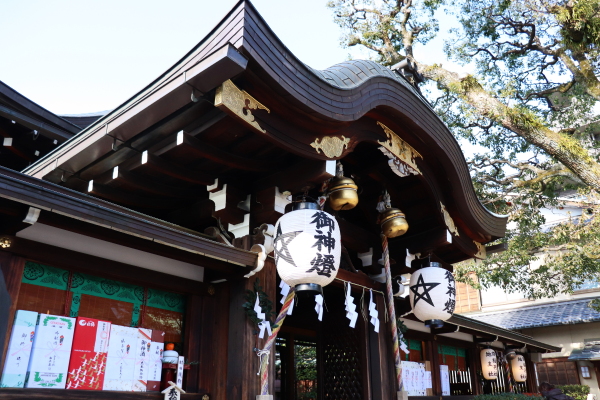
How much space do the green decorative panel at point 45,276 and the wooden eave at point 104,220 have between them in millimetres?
463

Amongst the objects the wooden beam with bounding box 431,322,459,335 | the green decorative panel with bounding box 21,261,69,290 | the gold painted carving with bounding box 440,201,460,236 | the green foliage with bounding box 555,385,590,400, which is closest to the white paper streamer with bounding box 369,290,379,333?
the gold painted carving with bounding box 440,201,460,236

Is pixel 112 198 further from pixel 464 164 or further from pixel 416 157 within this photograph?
pixel 464 164

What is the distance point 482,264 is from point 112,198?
39.9ft

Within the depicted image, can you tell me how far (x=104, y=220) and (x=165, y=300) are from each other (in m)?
1.44

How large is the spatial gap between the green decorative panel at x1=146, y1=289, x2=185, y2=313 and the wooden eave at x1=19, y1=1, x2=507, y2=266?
103cm

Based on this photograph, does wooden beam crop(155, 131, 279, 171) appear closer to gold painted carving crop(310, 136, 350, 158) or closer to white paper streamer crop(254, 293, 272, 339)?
gold painted carving crop(310, 136, 350, 158)

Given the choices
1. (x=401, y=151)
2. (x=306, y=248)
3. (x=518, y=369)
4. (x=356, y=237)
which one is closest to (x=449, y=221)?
(x=356, y=237)

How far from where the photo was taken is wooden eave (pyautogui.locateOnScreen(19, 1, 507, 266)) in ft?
11.7

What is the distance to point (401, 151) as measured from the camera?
5504 millimetres

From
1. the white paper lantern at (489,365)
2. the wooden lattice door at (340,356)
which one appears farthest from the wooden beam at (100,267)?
the white paper lantern at (489,365)

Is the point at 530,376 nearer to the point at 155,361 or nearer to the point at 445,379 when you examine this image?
the point at 445,379

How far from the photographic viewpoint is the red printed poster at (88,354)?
144 inches

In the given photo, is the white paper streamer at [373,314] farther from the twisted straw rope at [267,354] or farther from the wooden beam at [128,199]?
the wooden beam at [128,199]

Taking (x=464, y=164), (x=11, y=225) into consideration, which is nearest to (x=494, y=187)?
(x=464, y=164)
